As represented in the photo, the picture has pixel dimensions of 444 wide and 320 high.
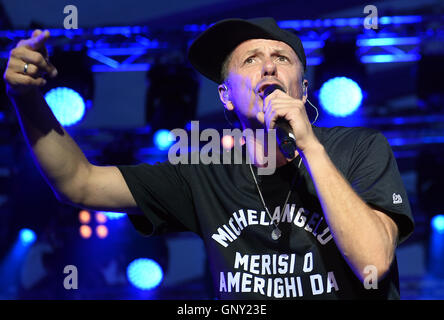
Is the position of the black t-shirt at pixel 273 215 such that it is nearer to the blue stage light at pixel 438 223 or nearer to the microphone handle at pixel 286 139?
the microphone handle at pixel 286 139

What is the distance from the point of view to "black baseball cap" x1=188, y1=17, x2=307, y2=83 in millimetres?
1888

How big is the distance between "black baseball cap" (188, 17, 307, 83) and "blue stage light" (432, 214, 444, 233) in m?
2.74

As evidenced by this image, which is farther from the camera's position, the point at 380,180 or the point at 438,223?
the point at 438,223

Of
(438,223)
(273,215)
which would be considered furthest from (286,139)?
(438,223)

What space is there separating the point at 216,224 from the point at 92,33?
246 cm

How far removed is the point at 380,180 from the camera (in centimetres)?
155

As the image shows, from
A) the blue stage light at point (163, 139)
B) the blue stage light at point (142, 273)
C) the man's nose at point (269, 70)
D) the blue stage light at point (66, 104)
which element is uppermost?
the blue stage light at point (66, 104)

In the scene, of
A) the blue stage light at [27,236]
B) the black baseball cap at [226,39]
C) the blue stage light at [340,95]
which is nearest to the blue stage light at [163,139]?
the blue stage light at [340,95]

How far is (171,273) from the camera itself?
5.24m

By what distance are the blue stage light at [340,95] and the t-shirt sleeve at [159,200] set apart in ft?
7.00

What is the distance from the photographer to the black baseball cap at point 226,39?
1.89 metres

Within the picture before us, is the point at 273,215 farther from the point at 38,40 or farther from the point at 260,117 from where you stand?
the point at 38,40

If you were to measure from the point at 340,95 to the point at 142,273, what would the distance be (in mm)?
2085
